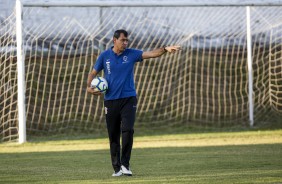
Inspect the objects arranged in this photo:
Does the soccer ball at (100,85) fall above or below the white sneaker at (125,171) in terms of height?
above

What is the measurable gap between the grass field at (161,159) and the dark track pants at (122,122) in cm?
28

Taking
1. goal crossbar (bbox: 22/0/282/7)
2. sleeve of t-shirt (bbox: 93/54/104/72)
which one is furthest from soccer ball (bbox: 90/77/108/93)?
goal crossbar (bbox: 22/0/282/7)

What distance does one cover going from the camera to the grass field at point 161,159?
10.2 metres

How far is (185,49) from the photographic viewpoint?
2505cm

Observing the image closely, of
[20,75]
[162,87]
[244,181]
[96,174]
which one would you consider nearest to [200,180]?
[244,181]

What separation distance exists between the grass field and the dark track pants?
275 mm

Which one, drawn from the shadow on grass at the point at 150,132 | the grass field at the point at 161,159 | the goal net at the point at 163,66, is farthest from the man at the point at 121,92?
the goal net at the point at 163,66

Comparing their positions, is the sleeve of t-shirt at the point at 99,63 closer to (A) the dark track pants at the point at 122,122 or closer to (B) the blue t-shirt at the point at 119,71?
(B) the blue t-shirt at the point at 119,71

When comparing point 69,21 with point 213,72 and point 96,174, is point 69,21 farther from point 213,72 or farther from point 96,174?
point 96,174

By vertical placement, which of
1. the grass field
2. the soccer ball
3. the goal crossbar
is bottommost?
the grass field

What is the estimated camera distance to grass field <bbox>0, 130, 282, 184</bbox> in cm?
1023

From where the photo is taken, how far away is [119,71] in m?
10.9

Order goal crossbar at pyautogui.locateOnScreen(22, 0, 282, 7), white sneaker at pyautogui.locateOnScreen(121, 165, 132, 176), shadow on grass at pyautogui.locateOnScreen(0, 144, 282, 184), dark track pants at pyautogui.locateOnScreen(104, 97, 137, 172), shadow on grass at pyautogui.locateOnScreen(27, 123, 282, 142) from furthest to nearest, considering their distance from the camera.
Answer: shadow on grass at pyautogui.locateOnScreen(27, 123, 282, 142) < goal crossbar at pyautogui.locateOnScreen(22, 0, 282, 7) < dark track pants at pyautogui.locateOnScreen(104, 97, 137, 172) < white sneaker at pyautogui.locateOnScreen(121, 165, 132, 176) < shadow on grass at pyautogui.locateOnScreen(0, 144, 282, 184)

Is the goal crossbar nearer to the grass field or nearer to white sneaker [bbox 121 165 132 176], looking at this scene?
the grass field
